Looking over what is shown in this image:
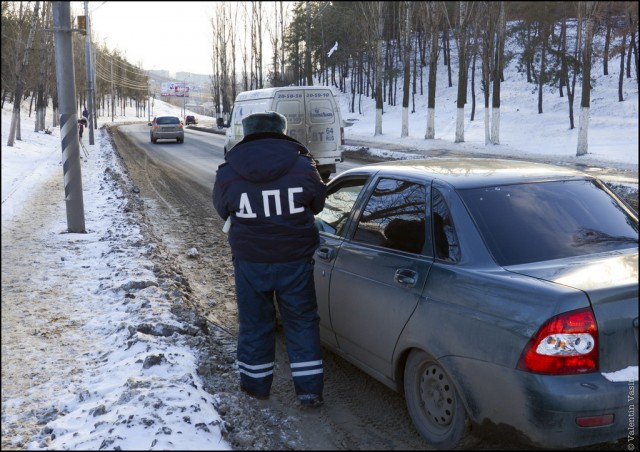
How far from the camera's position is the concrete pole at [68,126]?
9.19m

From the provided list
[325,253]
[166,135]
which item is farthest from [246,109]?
[166,135]

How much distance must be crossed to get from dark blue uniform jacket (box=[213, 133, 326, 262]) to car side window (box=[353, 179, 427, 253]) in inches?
17.9

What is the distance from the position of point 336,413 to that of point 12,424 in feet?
6.23

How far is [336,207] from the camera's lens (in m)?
4.79

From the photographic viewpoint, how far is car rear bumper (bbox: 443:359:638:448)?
261 cm

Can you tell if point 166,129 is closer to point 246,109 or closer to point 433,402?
point 246,109

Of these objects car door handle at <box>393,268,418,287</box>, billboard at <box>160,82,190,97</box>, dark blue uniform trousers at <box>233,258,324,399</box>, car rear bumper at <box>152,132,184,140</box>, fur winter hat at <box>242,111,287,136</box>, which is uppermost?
billboard at <box>160,82,190,97</box>

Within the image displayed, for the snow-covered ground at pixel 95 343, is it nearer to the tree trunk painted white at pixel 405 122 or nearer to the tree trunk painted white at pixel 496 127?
the tree trunk painted white at pixel 496 127

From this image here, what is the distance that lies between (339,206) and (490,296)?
2029 millimetres

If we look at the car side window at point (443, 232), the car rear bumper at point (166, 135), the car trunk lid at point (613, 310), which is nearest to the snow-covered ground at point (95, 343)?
the car trunk lid at point (613, 310)

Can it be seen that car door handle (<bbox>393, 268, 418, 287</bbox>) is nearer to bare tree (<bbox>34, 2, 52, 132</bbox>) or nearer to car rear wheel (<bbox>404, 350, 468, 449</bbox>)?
car rear wheel (<bbox>404, 350, 468, 449</bbox>)

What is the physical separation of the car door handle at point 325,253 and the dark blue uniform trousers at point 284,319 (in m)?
0.37

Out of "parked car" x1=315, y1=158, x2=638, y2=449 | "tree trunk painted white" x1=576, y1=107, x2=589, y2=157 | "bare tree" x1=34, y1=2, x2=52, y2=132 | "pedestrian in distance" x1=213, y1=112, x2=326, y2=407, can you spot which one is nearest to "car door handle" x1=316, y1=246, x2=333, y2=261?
"parked car" x1=315, y1=158, x2=638, y2=449

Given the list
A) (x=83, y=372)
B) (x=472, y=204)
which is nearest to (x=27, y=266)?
(x=83, y=372)
